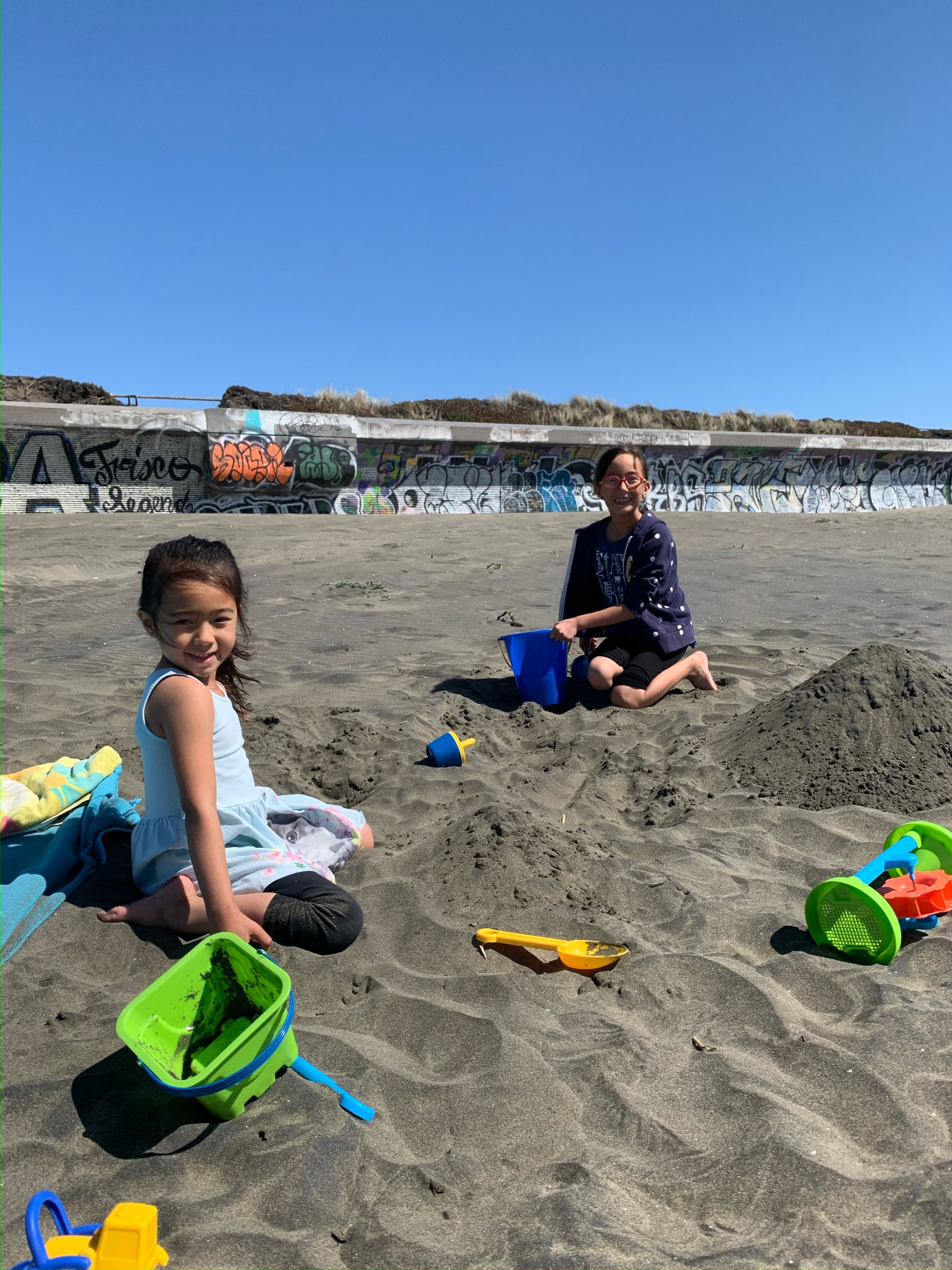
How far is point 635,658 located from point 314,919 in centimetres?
253

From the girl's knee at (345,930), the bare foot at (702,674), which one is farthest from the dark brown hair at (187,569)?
the bare foot at (702,674)

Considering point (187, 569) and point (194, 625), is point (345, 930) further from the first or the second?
point (187, 569)

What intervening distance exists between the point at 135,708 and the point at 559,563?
6167mm

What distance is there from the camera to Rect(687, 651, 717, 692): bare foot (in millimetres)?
4457

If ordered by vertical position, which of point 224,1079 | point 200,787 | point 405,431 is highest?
point 405,431

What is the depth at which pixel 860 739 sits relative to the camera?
10.8 ft

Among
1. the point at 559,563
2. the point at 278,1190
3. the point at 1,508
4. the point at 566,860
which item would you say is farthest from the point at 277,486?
the point at 278,1190

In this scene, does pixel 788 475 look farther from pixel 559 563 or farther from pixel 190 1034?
pixel 190 1034

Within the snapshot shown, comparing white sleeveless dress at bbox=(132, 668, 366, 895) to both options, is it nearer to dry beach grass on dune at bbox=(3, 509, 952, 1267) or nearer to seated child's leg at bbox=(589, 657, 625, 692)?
dry beach grass on dune at bbox=(3, 509, 952, 1267)

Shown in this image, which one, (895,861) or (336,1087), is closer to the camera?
Answer: (336,1087)

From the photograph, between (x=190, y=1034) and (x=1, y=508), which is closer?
(x=190, y=1034)

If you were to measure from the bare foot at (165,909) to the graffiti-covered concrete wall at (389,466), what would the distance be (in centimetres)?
1219

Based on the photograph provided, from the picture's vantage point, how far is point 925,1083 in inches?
69.6

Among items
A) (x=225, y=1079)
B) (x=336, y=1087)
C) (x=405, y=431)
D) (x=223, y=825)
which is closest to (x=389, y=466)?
(x=405, y=431)
